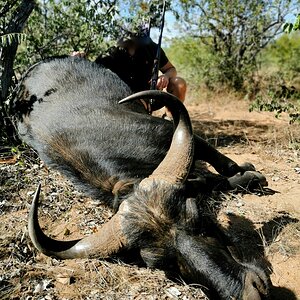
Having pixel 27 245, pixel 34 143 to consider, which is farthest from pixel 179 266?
pixel 34 143

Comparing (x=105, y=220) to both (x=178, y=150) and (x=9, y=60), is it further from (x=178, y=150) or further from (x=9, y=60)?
A: (x=9, y=60)

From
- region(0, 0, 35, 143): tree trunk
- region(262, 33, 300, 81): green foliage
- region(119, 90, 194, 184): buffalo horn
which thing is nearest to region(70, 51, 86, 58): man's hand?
region(0, 0, 35, 143): tree trunk

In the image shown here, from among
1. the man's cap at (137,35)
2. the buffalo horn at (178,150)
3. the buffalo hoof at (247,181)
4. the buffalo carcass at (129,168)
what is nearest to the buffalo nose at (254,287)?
the buffalo carcass at (129,168)

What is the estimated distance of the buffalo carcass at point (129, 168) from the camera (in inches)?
112

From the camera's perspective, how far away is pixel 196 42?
34.0 feet

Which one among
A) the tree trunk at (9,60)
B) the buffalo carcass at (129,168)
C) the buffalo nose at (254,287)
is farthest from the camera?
the tree trunk at (9,60)

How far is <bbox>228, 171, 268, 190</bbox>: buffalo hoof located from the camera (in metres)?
4.39

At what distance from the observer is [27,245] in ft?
11.7

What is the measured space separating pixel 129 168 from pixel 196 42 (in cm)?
739

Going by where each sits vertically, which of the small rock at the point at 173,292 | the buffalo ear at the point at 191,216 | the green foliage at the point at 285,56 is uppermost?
the green foliage at the point at 285,56

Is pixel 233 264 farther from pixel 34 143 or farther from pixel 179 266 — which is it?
pixel 34 143

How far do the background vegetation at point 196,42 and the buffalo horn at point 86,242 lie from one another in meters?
2.25

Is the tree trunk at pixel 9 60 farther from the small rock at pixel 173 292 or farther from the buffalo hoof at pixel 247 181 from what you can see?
the small rock at pixel 173 292

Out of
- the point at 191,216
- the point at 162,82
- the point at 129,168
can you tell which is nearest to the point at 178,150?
the point at 191,216
